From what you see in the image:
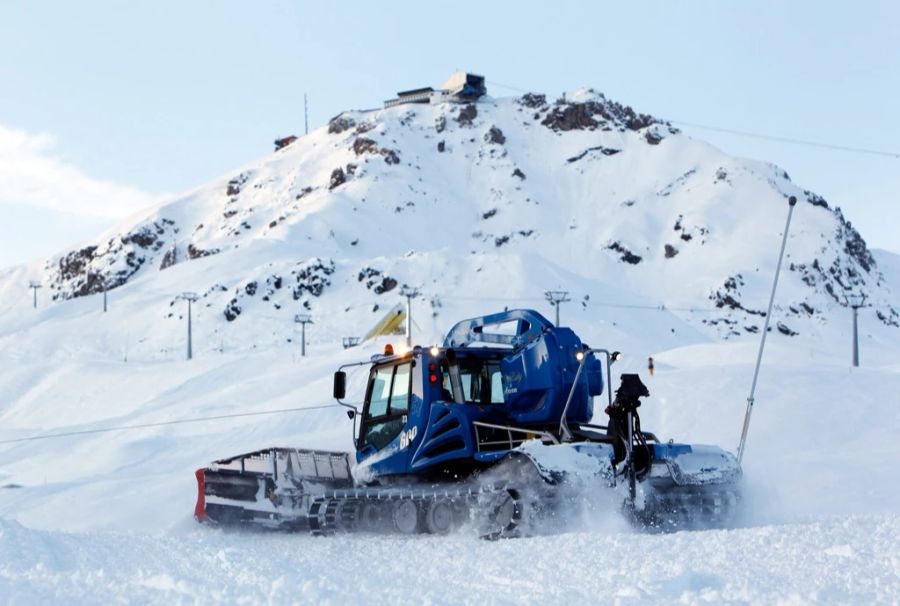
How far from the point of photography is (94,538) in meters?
10.6

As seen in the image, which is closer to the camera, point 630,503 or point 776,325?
point 630,503

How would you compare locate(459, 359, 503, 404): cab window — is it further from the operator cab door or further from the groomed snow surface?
the groomed snow surface

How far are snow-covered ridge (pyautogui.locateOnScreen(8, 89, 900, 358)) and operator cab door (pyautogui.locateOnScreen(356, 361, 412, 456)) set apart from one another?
58.1 metres

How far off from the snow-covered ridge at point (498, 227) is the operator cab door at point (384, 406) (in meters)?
58.1

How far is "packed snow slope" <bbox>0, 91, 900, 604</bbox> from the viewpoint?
7.57 meters

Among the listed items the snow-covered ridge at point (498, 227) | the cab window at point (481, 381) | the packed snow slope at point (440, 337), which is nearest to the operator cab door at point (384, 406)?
the cab window at point (481, 381)

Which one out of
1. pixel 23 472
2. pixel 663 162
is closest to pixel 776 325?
pixel 663 162

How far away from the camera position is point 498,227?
12788 cm

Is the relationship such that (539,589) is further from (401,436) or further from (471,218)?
(471,218)

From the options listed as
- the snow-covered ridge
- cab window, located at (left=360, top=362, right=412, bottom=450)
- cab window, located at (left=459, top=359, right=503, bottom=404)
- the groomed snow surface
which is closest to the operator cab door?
cab window, located at (left=360, top=362, right=412, bottom=450)

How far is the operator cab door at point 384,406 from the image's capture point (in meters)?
12.1

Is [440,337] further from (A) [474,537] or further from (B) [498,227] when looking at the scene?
(B) [498,227]

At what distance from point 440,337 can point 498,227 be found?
66.5 m

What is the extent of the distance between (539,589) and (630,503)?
3624mm
